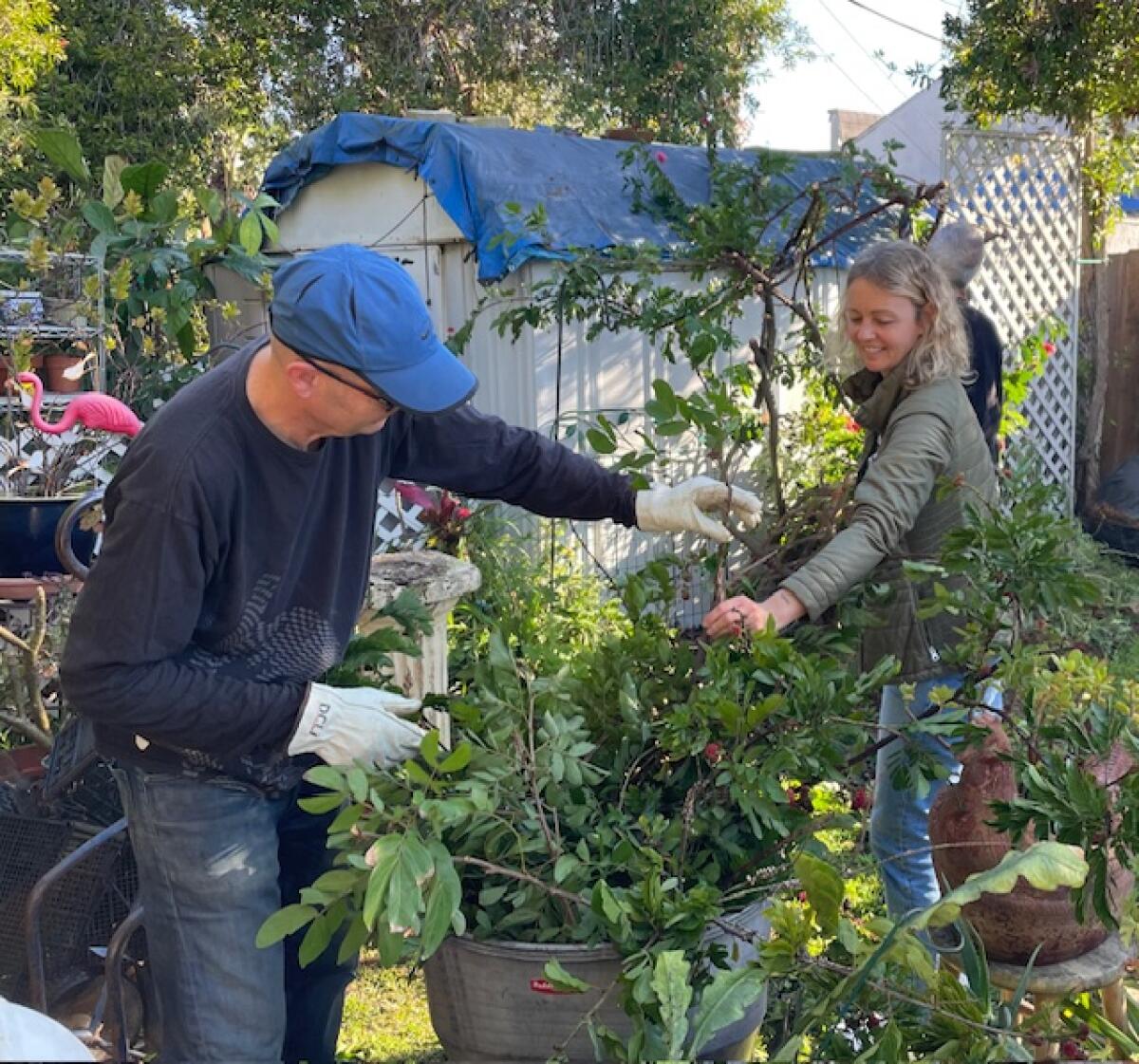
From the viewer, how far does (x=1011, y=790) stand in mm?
2273

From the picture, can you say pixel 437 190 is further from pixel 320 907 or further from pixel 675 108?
pixel 675 108

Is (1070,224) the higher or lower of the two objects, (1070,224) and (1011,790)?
the higher

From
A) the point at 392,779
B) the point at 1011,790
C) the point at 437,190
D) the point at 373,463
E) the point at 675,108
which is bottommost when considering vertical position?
the point at 1011,790

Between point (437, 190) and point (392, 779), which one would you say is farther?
point (437, 190)

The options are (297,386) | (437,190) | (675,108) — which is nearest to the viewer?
(297,386)

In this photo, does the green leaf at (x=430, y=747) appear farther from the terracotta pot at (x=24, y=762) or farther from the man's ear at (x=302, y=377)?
the terracotta pot at (x=24, y=762)

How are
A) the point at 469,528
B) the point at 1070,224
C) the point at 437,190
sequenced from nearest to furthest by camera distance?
the point at 469,528 < the point at 437,190 < the point at 1070,224

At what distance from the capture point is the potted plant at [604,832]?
1.68 m

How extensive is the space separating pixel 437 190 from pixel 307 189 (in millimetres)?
1291

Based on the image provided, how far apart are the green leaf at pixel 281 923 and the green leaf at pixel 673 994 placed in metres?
0.47

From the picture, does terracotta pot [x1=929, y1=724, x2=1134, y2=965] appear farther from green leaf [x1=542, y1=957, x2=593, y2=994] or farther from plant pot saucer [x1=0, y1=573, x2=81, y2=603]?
plant pot saucer [x1=0, y1=573, x2=81, y2=603]

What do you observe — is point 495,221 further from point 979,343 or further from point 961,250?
point 979,343

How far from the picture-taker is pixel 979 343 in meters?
3.99

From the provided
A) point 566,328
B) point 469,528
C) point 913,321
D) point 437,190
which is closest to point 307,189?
point 437,190
